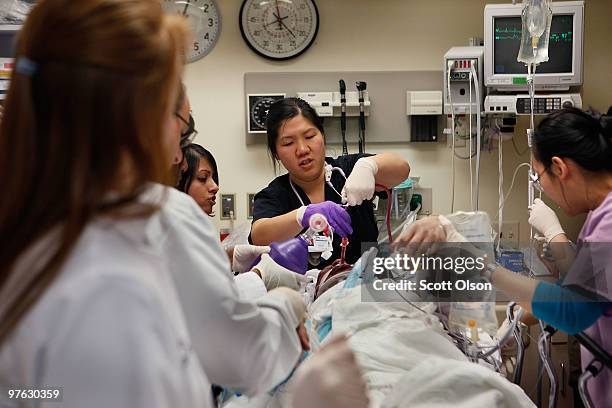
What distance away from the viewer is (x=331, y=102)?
12.3ft

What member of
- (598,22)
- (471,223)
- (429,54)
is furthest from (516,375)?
(598,22)

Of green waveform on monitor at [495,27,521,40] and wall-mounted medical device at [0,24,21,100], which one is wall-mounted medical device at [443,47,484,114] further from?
wall-mounted medical device at [0,24,21,100]

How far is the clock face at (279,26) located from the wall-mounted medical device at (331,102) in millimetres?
280

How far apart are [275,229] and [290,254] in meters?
0.40

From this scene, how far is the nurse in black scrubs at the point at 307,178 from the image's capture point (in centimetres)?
231

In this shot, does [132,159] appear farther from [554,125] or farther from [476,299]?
[554,125]

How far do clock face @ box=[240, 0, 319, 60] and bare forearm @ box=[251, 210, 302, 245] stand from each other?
1.68 m

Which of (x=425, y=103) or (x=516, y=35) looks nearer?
(x=516, y=35)

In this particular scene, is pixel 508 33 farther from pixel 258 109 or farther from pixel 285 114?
pixel 285 114

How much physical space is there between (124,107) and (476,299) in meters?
1.28

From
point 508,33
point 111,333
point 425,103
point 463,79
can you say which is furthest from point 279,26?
point 111,333

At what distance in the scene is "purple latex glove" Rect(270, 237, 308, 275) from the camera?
1.90m

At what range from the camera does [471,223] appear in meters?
1.79

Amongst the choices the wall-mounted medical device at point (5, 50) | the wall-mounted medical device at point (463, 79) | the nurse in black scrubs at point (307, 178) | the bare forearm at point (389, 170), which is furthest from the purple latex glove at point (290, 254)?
the wall-mounted medical device at point (463, 79)
